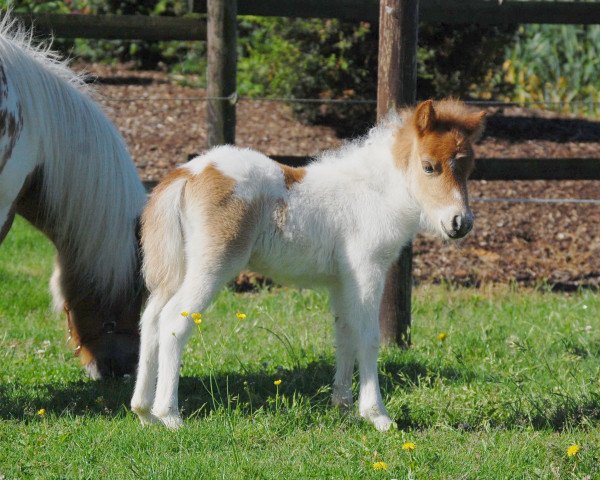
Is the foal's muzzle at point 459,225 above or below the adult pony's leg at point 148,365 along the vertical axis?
above

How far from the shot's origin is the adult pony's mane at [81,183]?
480cm

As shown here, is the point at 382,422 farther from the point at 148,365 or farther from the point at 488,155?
the point at 488,155

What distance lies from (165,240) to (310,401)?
1184mm

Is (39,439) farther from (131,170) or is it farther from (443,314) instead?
(443,314)

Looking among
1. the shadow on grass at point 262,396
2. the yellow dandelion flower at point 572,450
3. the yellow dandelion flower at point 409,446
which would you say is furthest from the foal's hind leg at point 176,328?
the yellow dandelion flower at point 572,450

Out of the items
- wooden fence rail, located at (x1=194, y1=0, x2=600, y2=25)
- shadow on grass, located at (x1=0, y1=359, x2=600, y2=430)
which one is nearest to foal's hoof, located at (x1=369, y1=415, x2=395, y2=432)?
shadow on grass, located at (x1=0, y1=359, x2=600, y2=430)

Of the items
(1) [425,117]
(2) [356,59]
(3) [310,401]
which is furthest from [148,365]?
(2) [356,59]

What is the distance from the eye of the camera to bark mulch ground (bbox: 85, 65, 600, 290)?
8.10m

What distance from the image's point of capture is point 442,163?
4.43 metres

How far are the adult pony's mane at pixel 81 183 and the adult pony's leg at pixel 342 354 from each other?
1.08 metres

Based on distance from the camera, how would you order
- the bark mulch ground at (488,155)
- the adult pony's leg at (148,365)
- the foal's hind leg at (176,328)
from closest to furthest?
1. the foal's hind leg at (176,328)
2. the adult pony's leg at (148,365)
3. the bark mulch ground at (488,155)

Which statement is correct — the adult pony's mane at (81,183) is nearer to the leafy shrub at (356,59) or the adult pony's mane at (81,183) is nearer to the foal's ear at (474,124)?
the foal's ear at (474,124)

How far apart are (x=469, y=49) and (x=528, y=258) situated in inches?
94.4

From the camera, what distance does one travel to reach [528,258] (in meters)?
8.28
